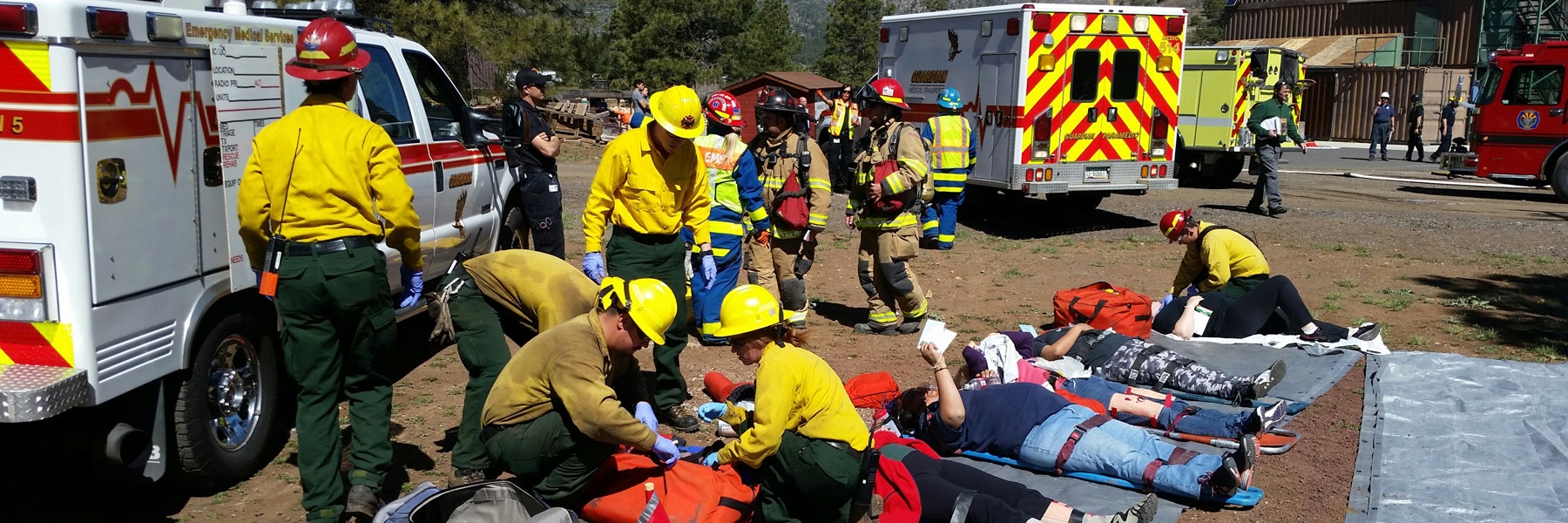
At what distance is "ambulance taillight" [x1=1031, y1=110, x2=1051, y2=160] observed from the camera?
12.6 m

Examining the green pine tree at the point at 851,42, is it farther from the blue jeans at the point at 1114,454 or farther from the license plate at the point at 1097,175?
the blue jeans at the point at 1114,454

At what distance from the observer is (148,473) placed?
443 cm

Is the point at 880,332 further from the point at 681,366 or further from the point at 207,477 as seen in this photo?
the point at 207,477

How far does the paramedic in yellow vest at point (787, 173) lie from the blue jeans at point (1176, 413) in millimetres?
2376

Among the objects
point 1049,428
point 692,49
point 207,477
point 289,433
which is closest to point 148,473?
point 207,477

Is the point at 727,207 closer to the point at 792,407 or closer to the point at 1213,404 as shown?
the point at 1213,404

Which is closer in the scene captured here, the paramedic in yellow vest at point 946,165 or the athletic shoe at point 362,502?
the athletic shoe at point 362,502

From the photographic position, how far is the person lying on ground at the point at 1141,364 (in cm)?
615

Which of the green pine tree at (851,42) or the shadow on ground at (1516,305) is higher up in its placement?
the green pine tree at (851,42)

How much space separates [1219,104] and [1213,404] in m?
13.6

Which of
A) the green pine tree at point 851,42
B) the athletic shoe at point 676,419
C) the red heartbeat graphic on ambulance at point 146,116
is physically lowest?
the athletic shoe at point 676,419

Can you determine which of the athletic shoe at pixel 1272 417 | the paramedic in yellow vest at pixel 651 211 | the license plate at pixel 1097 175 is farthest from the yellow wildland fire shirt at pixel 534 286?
the license plate at pixel 1097 175

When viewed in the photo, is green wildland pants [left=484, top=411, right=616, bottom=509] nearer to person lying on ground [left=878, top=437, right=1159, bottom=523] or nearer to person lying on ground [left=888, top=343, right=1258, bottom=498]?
person lying on ground [left=878, top=437, right=1159, bottom=523]

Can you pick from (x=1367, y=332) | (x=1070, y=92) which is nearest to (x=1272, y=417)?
(x=1367, y=332)
